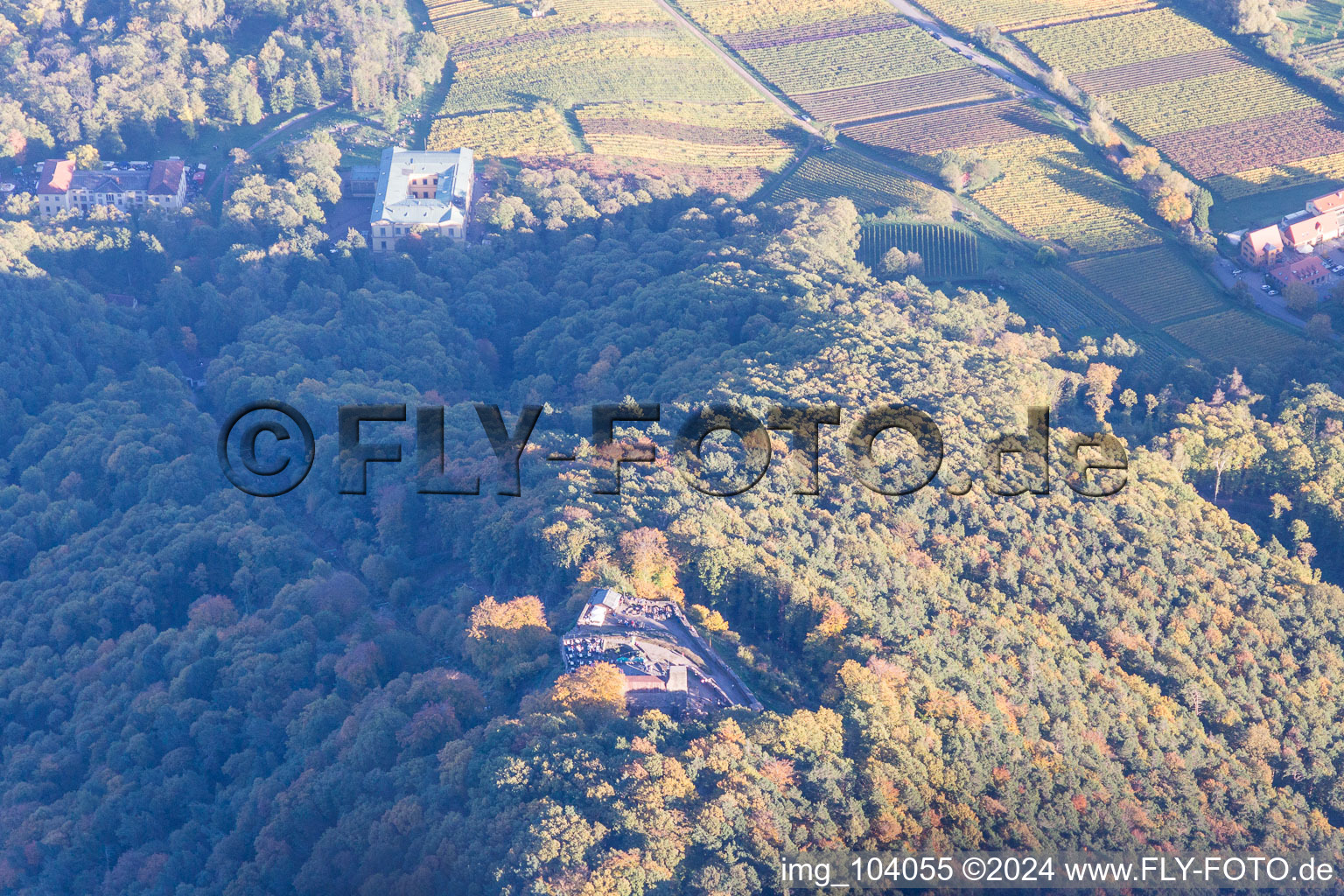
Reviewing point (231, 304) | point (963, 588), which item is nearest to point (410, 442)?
point (231, 304)

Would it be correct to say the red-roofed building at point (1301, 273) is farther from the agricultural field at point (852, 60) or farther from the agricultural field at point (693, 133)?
the agricultural field at point (693, 133)

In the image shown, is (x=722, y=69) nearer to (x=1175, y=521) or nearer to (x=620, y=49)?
(x=620, y=49)

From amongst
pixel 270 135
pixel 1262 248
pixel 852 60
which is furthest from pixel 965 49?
pixel 270 135

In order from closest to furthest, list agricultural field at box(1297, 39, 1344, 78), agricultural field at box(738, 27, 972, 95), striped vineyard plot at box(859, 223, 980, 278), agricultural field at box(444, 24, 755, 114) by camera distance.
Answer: striped vineyard plot at box(859, 223, 980, 278), agricultural field at box(444, 24, 755, 114), agricultural field at box(1297, 39, 1344, 78), agricultural field at box(738, 27, 972, 95)

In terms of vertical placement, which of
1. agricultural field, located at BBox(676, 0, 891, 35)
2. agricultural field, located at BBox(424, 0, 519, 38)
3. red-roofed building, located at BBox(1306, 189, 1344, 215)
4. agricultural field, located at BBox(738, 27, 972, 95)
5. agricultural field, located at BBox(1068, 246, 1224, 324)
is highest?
agricultural field, located at BBox(676, 0, 891, 35)

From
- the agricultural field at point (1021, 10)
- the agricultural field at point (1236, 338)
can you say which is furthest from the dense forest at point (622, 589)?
the agricultural field at point (1021, 10)

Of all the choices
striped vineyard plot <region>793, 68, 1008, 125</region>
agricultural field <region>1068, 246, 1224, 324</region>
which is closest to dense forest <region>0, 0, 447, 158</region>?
striped vineyard plot <region>793, 68, 1008, 125</region>

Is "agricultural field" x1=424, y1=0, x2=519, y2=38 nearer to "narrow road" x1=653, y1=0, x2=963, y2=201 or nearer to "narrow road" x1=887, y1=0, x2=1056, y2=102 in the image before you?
"narrow road" x1=653, y1=0, x2=963, y2=201
